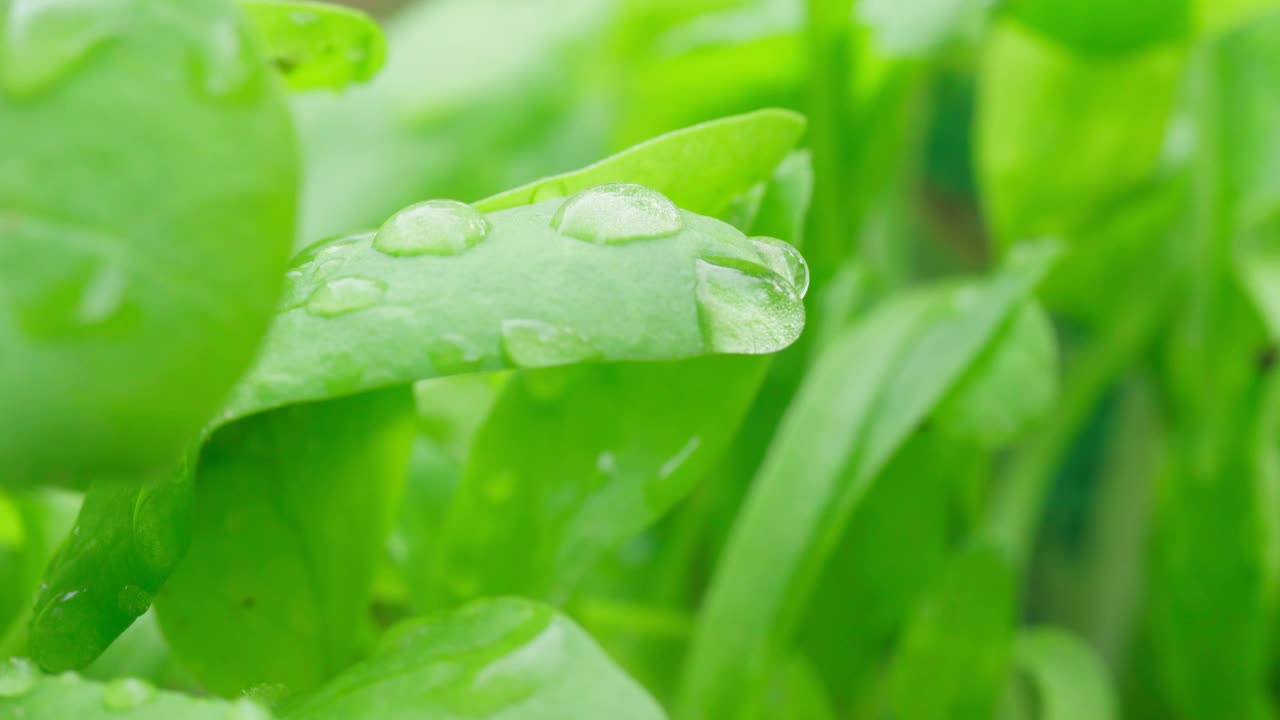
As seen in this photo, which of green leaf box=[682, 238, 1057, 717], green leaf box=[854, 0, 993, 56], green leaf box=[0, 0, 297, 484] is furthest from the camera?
green leaf box=[854, 0, 993, 56]

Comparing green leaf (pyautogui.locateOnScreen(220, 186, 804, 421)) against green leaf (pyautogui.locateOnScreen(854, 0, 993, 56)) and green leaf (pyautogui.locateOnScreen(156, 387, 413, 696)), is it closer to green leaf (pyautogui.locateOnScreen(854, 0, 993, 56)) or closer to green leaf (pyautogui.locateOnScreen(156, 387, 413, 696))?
green leaf (pyautogui.locateOnScreen(156, 387, 413, 696))

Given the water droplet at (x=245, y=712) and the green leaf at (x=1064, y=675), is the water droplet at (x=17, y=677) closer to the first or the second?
the water droplet at (x=245, y=712)

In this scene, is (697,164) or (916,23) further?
(916,23)

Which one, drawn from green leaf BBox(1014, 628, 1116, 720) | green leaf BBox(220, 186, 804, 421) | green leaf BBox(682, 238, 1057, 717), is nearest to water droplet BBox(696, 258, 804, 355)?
green leaf BBox(220, 186, 804, 421)

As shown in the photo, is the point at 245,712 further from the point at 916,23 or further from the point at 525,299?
the point at 916,23

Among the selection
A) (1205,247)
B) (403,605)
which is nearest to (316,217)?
(403,605)

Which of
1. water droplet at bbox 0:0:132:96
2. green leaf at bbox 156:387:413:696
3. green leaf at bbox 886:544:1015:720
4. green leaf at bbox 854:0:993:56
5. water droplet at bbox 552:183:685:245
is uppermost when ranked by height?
water droplet at bbox 0:0:132:96

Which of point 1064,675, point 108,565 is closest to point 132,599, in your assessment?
point 108,565

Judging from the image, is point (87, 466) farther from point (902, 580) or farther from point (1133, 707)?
point (1133, 707)
